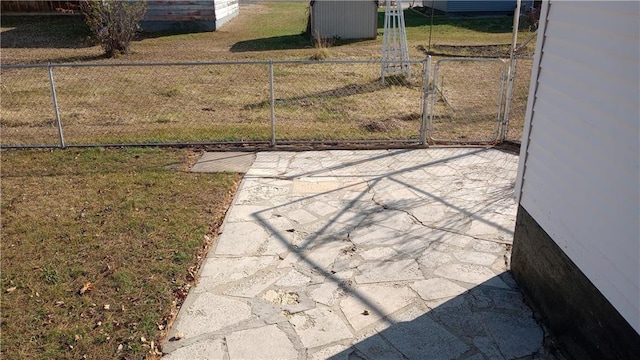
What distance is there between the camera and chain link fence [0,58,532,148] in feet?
25.4

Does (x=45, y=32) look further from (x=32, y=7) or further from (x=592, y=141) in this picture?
(x=592, y=141)

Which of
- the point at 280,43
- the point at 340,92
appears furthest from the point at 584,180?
the point at 280,43

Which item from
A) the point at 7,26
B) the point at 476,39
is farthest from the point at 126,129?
the point at 7,26

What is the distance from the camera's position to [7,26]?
819 inches

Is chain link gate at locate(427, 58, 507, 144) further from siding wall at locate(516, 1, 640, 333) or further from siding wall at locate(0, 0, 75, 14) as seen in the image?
siding wall at locate(0, 0, 75, 14)

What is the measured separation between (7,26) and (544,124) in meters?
23.3

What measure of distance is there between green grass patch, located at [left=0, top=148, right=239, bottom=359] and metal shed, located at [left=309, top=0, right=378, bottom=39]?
12.9 metres

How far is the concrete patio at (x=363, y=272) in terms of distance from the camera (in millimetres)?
3430

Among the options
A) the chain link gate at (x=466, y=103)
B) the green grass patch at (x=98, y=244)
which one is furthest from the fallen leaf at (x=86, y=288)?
the chain link gate at (x=466, y=103)

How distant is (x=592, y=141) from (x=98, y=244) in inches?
162

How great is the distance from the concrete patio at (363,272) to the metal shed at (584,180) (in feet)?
1.34

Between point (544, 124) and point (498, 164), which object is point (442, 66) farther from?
point (544, 124)

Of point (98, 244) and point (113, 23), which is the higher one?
point (113, 23)

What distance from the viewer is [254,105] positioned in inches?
389
